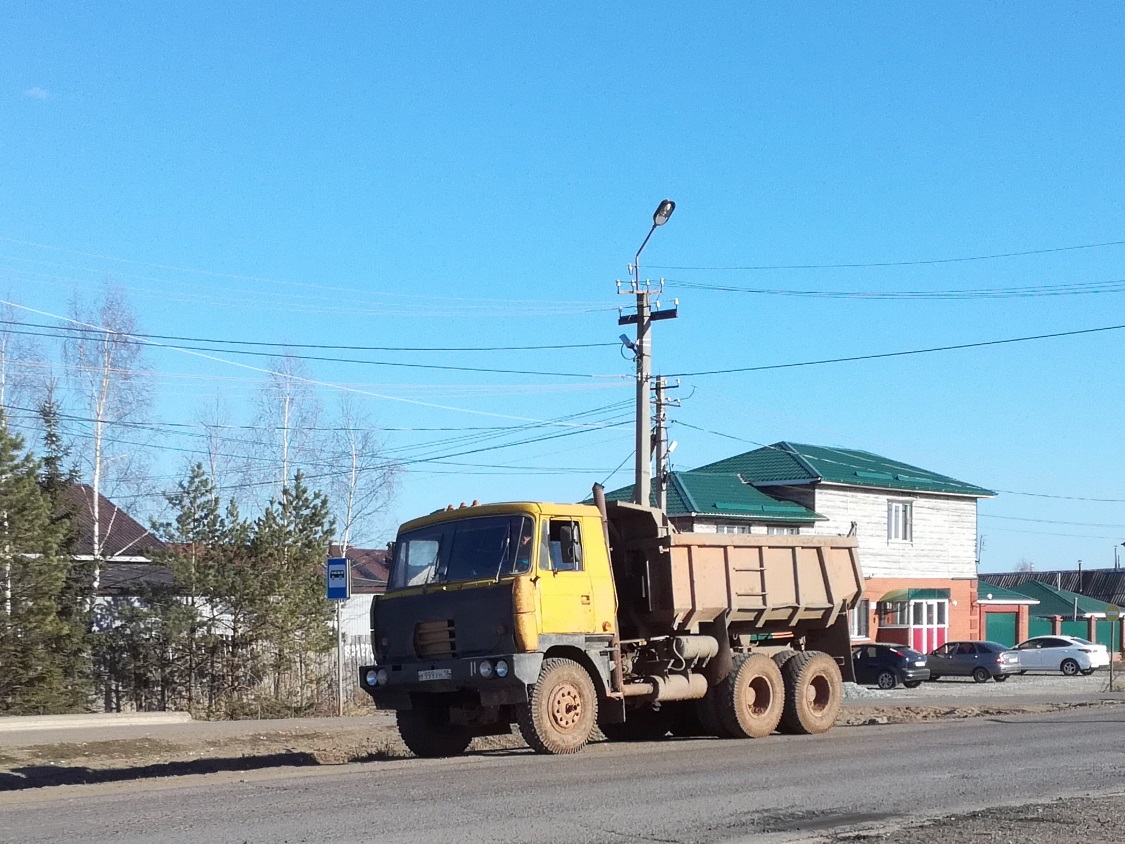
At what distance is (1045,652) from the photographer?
46.2m

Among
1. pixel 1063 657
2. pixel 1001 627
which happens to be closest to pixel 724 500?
pixel 1063 657

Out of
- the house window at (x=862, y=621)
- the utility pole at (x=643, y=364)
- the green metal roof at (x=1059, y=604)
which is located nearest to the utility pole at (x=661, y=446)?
the utility pole at (x=643, y=364)

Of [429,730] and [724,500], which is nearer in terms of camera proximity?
[429,730]

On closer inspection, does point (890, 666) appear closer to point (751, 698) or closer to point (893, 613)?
point (893, 613)

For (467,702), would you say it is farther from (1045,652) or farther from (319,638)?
(1045,652)

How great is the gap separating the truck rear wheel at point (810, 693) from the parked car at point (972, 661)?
85.2 ft

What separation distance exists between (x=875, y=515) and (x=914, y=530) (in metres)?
2.29

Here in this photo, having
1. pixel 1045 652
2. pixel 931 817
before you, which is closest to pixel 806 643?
pixel 931 817

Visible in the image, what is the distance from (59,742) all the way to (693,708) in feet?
28.3

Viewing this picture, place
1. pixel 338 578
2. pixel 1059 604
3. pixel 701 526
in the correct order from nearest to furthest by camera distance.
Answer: pixel 338 578 < pixel 701 526 < pixel 1059 604

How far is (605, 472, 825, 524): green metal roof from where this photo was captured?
43000mm

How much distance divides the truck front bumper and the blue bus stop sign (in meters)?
6.76

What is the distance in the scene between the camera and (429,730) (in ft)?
49.8

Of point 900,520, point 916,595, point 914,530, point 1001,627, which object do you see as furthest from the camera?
point 1001,627
